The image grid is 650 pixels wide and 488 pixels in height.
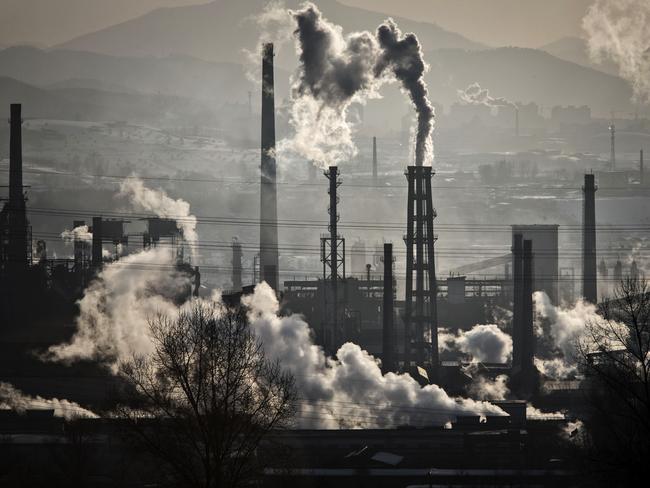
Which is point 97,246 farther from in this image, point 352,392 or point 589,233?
point 589,233

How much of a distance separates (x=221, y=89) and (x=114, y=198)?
103 meters

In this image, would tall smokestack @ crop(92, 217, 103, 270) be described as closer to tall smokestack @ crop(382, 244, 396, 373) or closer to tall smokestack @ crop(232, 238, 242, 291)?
tall smokestack @ crop(232, 238, 242, 291)

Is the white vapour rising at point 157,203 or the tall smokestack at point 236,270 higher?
the white vapour rising at point 157,203

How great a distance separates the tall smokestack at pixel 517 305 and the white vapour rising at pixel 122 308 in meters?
9.45

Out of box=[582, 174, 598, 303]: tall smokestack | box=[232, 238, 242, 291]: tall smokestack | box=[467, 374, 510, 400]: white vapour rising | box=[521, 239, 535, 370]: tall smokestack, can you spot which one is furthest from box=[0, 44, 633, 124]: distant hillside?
box=[467, 374, 510, 400]: white vapour rising

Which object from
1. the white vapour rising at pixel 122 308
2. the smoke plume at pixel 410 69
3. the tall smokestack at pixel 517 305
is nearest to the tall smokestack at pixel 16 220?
the white vapour rising at pixel 122 308

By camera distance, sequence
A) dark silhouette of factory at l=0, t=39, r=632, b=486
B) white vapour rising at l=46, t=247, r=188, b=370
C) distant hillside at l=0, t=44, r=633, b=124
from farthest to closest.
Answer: distant hillside at l=0, t=44, r=633, b=124 → white vapour rising at l=46, t=247, r=188, b=370 → dark silhouette of factory at l=0, t=39, r=632, b=486

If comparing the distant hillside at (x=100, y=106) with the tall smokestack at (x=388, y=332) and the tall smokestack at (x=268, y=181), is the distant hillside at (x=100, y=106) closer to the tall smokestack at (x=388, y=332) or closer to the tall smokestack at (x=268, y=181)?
the tall smokestack at (x=268, y=181)

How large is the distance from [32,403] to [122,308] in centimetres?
483

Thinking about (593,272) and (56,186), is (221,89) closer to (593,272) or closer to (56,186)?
(56,186)

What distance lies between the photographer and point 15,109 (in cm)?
3788

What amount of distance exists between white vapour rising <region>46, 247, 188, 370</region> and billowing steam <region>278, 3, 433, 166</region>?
679 cm

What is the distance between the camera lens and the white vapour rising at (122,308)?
26.9m

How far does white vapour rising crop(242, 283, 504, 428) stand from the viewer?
24.3 metres
